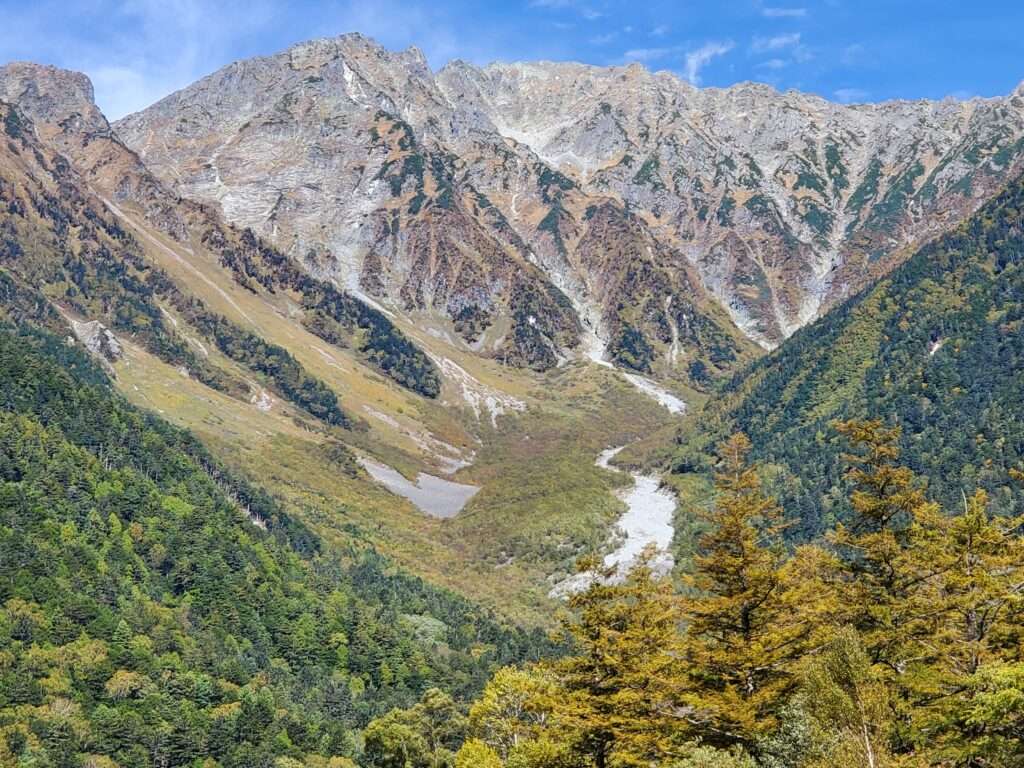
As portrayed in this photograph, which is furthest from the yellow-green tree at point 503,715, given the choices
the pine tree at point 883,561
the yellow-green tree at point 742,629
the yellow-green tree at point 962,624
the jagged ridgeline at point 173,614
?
the jagged ridgeline at point 173,614

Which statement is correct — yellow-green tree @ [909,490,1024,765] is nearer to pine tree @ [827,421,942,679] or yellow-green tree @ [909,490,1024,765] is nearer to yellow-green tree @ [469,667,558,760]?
pine tree @ [827,421,942,679]

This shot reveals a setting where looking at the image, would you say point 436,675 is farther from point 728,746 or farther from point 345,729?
point 728,746

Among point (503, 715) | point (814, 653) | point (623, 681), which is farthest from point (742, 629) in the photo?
point (503, 715)

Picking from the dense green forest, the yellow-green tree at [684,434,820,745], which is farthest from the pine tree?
the yellow-green tree at [684,434,820,745]

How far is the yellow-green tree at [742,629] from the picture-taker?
38.2 metres

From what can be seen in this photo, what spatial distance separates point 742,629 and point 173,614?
361 ft

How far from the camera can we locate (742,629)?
4119 cm

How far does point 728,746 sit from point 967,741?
1076 cm

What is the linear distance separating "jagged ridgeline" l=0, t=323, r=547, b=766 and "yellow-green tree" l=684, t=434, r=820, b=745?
254ft

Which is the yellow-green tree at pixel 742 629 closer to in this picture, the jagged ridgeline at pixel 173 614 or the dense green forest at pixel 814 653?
the dense green forest at pixel 814 653

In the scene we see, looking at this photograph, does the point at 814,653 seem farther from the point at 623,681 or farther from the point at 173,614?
the point at 173,614

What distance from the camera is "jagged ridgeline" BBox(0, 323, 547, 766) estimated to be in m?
102

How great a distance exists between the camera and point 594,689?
127ft

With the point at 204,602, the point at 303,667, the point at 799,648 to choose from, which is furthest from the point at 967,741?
the point at 204,602
